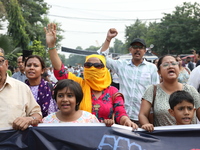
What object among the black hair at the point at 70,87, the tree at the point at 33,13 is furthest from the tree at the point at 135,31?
the black hair at the point at 70,87

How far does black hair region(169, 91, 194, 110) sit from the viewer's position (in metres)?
3.01

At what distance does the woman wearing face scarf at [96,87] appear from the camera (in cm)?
328

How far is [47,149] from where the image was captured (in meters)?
2.64

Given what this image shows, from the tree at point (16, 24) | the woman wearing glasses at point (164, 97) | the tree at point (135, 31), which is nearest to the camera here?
the woman wearing glasses at point (164, 97)

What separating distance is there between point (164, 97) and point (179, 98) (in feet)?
0.86

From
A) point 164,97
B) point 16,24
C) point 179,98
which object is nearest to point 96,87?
point 164,97

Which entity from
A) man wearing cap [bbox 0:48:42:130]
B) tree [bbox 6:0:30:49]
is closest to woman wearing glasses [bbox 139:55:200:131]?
man wearing cap [bbox 0:48:42:130]

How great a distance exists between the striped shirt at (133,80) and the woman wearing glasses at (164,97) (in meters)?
0.88

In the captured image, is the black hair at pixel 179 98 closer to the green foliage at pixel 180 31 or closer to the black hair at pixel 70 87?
the black hair at pixel 70 87

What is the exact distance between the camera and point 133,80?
4.31 m

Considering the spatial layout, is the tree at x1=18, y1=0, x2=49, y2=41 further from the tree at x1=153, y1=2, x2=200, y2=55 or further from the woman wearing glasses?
the woman wearing glasses

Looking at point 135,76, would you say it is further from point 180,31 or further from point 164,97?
point 180,31

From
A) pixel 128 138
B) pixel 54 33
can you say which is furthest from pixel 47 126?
pixel 54 33

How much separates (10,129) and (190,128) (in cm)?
175
